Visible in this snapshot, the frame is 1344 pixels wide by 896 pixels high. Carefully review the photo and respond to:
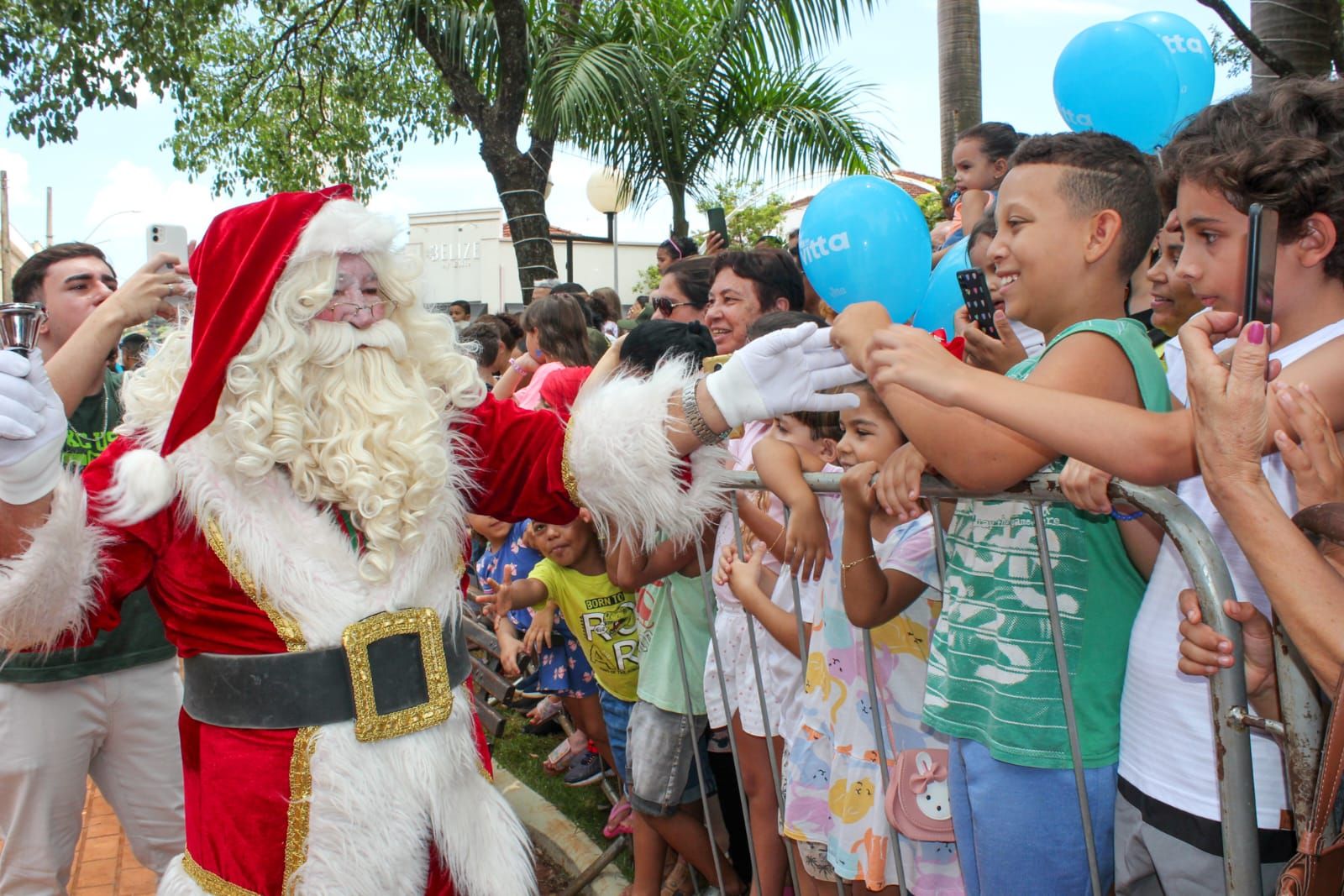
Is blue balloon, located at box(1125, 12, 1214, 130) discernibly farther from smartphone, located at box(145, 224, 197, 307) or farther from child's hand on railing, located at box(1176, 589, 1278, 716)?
smartphone, located at box(145, 224, 197, 307)

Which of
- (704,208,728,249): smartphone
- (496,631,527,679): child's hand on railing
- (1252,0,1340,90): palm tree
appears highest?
(1252,0,1340,90): palm tree

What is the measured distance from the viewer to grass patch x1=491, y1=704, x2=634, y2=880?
424cm

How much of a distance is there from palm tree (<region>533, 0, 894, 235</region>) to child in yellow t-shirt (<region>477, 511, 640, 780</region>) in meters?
4.60

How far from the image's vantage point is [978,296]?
8.03 ft

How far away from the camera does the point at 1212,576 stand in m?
1.54

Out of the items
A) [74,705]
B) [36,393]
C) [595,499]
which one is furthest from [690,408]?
[74,705]

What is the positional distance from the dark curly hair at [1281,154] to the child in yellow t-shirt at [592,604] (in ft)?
7.90

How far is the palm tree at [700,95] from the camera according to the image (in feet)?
25.2

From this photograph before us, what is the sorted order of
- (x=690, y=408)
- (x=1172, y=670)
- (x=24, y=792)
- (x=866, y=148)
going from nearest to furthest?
(x=1172, y=670)
(x=690, y=408)
(x=24, y=792)
(x=866, y=148)

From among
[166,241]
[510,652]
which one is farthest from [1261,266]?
[510,652]

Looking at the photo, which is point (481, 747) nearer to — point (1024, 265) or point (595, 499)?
point (595, 499)

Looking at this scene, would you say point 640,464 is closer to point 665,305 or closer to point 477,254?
point 665,305

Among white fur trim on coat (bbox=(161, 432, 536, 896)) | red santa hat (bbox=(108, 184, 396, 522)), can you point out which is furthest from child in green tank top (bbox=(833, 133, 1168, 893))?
red santa hat (bbox=(108, 184, 396, 522))

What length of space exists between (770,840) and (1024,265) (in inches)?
73.5
